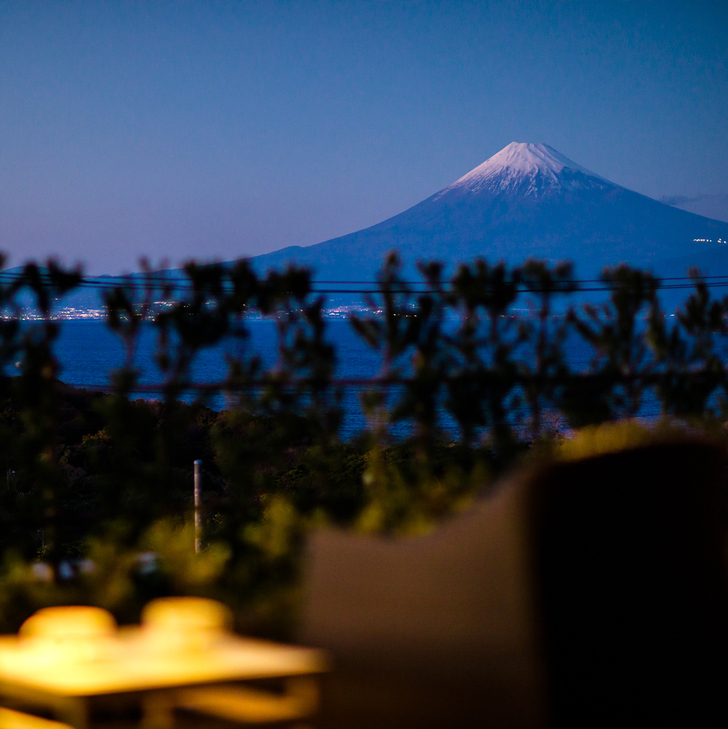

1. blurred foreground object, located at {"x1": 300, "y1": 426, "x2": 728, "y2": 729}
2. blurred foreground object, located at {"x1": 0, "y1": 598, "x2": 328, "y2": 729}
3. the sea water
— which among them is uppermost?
the sea water

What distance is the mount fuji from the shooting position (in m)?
72.2

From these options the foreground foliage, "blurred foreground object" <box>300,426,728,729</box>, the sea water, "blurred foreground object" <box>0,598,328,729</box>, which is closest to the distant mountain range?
the foreground foliage

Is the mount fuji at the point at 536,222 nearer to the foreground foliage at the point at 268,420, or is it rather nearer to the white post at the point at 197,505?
the foreground foliage at the point at 268,420

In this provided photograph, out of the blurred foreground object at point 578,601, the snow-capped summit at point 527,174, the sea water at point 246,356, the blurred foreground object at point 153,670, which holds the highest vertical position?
the snow-capped summit at point 527,174

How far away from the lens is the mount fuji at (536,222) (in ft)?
237

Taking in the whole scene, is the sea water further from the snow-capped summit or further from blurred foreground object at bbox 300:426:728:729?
the snow-capped summit

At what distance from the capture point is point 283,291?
3205 mm

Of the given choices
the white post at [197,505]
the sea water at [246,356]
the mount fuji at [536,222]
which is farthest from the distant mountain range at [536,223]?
the white post at [197,505]

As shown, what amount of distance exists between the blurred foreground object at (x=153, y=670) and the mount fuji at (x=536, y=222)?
60565 millimetres

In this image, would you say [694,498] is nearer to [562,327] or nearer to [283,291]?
[283,291]

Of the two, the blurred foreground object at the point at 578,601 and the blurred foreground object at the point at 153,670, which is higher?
the blurred foreground object at the point at 578,601

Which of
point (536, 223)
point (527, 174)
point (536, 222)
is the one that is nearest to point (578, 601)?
point (536, 223)

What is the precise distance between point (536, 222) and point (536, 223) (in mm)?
179

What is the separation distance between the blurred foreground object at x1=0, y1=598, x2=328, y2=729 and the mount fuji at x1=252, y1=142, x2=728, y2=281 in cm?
6057
